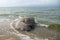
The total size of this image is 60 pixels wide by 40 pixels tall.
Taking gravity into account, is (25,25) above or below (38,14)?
below

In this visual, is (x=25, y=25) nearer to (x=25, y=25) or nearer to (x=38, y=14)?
(x=25, y=25)

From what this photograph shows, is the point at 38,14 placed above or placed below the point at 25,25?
above

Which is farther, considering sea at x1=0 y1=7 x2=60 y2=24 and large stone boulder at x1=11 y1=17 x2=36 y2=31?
sea at x1=0 y1=7 x2=60 y2=24

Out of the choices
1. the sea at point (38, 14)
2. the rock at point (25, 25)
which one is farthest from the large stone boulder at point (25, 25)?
the sea at point (38, 14)

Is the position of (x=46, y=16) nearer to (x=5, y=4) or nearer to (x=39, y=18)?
(x=39, y=18)

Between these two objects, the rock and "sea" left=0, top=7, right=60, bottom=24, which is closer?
the rock

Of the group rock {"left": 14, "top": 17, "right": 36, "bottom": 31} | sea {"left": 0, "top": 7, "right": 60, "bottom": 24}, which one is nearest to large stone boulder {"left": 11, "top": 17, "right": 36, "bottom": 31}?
rock {"left": 14, "top": 17, "right": 36, "bottom": 31}

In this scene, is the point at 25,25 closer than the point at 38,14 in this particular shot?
Yes

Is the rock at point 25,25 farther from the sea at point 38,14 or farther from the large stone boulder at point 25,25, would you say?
the sea at point 38,14

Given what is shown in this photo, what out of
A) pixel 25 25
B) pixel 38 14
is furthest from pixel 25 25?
pixel 38 14

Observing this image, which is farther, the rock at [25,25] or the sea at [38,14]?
the sea at [38,14]

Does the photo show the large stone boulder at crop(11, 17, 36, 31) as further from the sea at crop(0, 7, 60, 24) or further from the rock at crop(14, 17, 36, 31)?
the sea at crop(0, 7, 60, 24)
